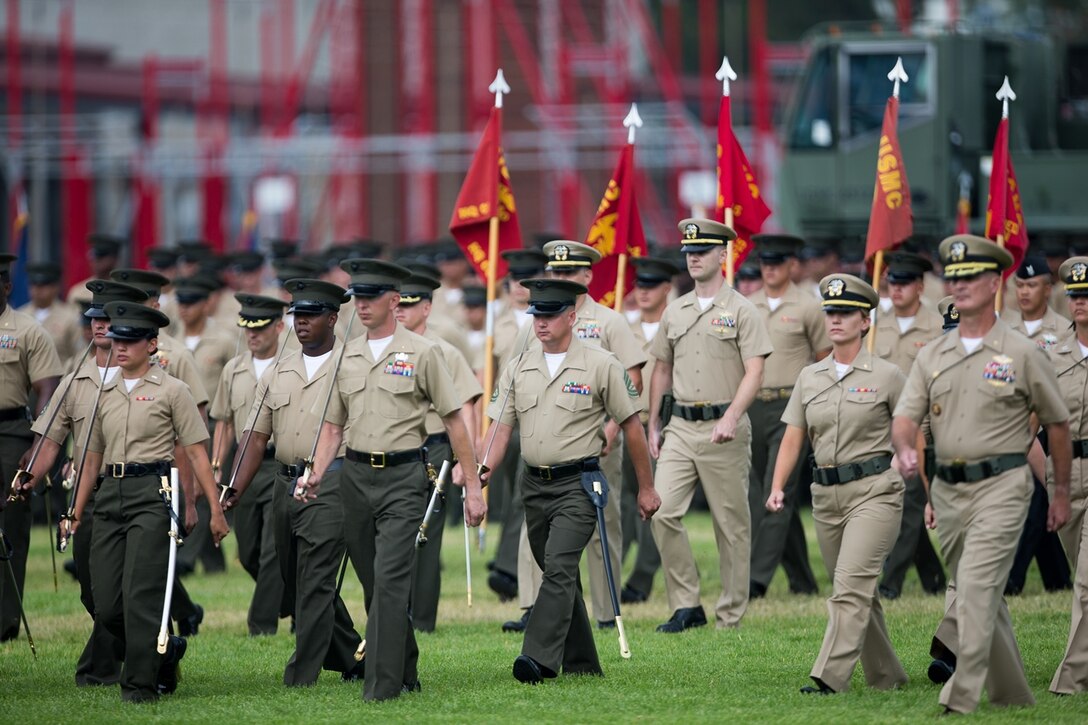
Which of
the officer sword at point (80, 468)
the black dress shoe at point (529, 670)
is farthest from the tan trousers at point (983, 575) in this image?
the officer sword at point (80, 468)

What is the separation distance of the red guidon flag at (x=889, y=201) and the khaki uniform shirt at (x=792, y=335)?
912 millimetres

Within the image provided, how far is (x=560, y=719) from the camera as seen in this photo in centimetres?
905

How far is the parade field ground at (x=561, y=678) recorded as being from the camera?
9164 mm

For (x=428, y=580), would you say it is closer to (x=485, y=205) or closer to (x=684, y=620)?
(x=684, y=620)

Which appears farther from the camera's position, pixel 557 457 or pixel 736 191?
pixel 736 191

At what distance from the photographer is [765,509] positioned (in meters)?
13.5

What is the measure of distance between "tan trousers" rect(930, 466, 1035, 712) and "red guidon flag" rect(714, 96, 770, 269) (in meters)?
5.04

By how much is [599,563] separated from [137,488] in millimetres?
3554

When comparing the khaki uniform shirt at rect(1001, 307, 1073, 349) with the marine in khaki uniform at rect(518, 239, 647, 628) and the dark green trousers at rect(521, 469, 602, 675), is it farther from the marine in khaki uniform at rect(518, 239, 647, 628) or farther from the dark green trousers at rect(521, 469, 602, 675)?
the dark green trousers at rect(521, 469, 602, 675)

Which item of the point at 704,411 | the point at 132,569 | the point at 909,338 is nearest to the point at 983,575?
the point at 704,411

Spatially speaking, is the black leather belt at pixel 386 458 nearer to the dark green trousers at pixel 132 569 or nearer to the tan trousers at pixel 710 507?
the dark green trousers at pixel 132 569

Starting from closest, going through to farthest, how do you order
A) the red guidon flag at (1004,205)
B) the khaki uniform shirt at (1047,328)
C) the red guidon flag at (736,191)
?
1. the khaki uniform shirt at (1047,328)
2. the red guidon flag at (1004,205)
3. the red guidon flag at (736,191)

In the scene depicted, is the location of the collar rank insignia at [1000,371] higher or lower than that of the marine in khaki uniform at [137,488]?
higher

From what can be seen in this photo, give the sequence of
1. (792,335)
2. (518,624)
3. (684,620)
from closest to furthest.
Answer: (684,620) < (518,624) < (792,335)
